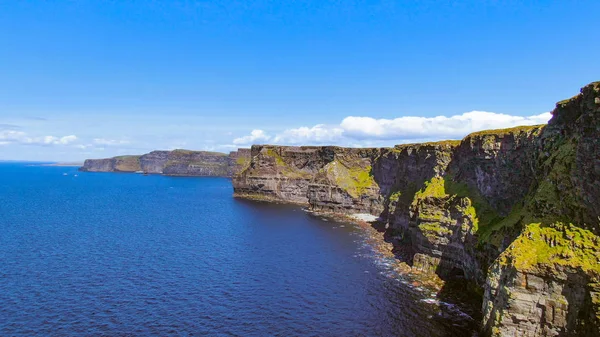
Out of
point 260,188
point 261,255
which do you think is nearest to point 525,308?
point 261,255

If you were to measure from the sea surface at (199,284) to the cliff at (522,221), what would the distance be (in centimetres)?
968

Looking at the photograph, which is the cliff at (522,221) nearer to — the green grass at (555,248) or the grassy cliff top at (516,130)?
the green grass at (555,248)

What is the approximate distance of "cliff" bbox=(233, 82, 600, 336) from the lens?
122 ft

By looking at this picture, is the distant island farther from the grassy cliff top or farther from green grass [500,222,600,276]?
the grassy cliff top

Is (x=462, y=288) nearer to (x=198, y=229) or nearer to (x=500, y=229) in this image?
(x=500, y=229)

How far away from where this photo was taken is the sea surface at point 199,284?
4925 centimetres

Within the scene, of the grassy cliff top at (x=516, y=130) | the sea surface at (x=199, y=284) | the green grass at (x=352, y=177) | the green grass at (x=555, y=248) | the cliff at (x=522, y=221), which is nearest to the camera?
the green grass at (x=555, y=248)

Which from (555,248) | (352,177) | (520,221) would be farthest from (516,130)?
(352,177)

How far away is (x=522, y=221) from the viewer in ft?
150

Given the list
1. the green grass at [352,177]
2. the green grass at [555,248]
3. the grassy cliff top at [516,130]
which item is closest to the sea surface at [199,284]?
the green grass at [555,248]

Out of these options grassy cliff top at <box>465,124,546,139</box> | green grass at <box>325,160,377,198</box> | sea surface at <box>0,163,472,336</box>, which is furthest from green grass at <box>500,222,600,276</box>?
green grass at <box>325,160,377,198</box>

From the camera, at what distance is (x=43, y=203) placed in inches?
6275

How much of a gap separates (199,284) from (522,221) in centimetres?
5085

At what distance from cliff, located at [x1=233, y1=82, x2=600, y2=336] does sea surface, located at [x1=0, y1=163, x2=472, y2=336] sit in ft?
31.8
